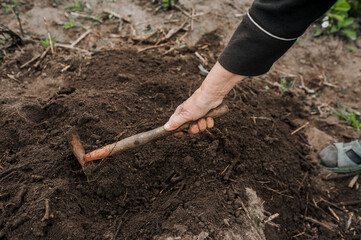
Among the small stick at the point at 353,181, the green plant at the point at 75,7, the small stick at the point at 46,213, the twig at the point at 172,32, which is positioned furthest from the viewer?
the green plant at the point at 75,7

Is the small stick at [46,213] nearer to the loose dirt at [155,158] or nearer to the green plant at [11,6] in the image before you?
the loose dirt at [155,158]

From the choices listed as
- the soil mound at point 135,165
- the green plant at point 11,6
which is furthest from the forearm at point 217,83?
the green plant at point 11,6

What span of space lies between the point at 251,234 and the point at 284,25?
1.65 meters

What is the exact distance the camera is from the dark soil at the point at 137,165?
1.99 m

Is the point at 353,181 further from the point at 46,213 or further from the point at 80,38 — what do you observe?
the point at 80,38

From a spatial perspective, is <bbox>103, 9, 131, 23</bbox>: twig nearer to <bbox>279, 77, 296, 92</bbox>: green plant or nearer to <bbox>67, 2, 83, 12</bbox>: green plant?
<bbox>67, 2, 83, 12</bbox>: green plant

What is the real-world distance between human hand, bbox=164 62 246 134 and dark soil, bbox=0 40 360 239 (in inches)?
18.4

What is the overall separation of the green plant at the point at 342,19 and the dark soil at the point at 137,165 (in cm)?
240

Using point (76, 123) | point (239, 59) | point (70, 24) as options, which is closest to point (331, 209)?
point (239, 59)

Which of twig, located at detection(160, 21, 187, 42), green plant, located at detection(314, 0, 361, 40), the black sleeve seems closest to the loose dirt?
twig, located at detection(160, 21, 187, 42)

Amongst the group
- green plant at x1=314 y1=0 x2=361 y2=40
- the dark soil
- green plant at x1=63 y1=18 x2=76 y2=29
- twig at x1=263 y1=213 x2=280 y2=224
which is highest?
green plant at x1=314 y1=0 x2=361 y2=40

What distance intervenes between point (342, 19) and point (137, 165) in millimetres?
4293

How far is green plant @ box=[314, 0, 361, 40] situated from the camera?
4.22 metres

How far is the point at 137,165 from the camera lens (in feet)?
7.68
